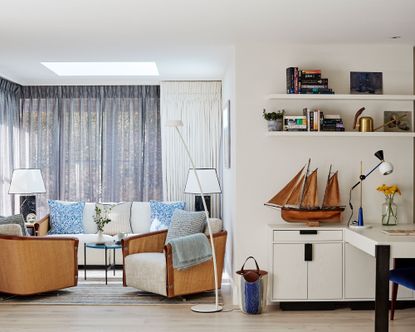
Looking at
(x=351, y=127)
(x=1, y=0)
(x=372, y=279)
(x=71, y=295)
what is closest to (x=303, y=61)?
(x=351, y=127)

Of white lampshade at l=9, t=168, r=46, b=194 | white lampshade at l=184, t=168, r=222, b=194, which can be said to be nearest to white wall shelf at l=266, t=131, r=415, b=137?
white lampshade at l=184, t=168, r=222, b=194

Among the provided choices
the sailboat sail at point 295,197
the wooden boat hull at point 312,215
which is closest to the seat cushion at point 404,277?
the wooden boat hull at point 312,215

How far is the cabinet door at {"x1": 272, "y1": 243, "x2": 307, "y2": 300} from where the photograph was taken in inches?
210

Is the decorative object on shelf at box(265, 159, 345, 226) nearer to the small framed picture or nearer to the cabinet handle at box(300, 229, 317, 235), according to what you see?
the cabinet handle at box(300, 229, 317, 235)

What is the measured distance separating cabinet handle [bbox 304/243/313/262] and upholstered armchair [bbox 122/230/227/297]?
101cm

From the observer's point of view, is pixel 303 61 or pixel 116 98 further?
pixel 116 98

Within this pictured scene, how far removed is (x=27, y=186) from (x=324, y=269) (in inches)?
154

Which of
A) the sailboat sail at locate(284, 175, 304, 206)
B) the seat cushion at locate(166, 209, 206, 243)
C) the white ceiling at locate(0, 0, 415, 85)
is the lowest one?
the seat cushion at locate(166, 209, 206, 243)

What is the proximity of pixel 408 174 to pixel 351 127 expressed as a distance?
70 centimetres

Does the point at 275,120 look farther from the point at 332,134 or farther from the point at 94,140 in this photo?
the point at 94,140

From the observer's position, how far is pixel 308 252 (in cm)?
531

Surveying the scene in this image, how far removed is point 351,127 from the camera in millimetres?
5672

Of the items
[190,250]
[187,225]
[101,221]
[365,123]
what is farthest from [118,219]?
[365,123]

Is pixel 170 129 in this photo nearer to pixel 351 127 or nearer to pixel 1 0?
pixel 351 127
